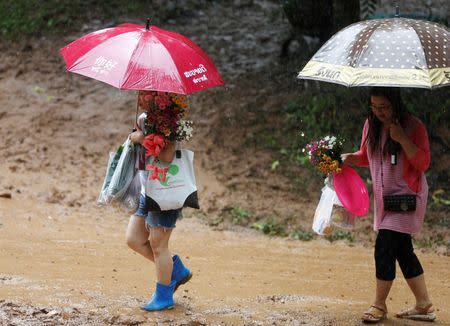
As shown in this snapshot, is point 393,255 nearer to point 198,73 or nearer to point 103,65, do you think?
point 198,73

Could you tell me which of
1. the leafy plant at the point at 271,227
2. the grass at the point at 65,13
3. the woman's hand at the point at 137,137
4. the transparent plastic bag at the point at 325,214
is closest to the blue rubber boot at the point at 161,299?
the woman's hand at the point at 137,137

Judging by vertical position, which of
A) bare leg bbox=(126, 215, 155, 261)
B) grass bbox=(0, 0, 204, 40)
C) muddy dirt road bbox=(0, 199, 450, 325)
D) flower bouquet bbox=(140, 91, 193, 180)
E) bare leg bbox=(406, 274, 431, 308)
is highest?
grass bbox=(0, 0, 204, 40)

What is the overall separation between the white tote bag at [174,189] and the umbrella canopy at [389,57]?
3.34ft

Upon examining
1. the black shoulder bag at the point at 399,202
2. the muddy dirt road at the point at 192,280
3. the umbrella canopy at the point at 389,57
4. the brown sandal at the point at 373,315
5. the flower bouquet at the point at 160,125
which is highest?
the umbrella canopy at the point at 389,57

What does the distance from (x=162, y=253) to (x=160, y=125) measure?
0.90 meters

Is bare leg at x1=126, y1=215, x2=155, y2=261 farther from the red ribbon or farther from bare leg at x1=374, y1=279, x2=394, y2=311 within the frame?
bare leg at x1=374, y1=279, x2=394, y2=311

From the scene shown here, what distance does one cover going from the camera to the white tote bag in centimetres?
531

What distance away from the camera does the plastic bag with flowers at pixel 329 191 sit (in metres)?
5.57

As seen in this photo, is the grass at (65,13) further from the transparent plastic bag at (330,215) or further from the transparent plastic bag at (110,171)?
the transparent plastic bag at (330,215)

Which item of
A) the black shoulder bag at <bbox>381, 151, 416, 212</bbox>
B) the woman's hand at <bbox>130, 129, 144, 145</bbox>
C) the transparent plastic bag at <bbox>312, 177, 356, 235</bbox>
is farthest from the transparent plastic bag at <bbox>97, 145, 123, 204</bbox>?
the black shoulder bag at <bbox>381, 151, 416, 212</bbox>

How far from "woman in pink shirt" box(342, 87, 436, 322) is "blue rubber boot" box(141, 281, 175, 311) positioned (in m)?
1.36

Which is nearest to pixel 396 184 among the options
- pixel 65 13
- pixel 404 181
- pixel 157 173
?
pixel 404 181

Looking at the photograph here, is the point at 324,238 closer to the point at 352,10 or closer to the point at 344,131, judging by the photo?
the point at 344,131

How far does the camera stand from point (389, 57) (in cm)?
504
